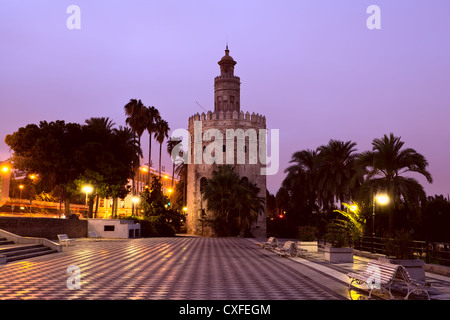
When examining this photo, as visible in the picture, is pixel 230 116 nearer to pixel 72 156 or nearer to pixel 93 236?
pixel 72 156

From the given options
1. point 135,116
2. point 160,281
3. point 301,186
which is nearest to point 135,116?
point 135,116

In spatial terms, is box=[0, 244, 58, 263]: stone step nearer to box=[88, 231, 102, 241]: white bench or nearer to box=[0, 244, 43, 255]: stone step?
box=[0, 244, 43, 255]: stone step

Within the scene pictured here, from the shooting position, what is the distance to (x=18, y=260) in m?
16.1

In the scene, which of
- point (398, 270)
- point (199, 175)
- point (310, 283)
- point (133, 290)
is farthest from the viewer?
point (199, 175)

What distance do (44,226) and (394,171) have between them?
20535mm

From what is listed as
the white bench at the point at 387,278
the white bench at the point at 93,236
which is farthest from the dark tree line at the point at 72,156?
the white bench at the point at 387,278

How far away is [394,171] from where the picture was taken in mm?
22125

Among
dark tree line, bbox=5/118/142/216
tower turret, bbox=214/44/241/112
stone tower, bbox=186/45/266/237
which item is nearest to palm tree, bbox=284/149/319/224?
stone tower, bbox=186/45/266/237

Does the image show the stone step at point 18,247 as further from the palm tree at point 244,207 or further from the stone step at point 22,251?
the palm tree at point 244,207
